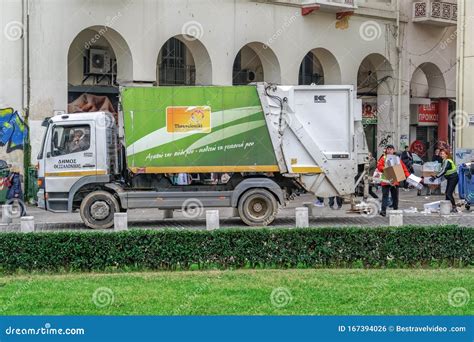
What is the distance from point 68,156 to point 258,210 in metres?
4.81

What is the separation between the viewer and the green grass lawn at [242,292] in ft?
32.1

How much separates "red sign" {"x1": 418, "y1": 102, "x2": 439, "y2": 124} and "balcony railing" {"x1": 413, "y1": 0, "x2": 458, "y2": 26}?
422 centimetres

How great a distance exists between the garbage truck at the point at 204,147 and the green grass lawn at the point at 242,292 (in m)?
7.62

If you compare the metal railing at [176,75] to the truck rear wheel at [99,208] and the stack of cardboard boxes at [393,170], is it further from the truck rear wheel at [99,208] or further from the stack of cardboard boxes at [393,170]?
the truck rear wheel at [99,208]

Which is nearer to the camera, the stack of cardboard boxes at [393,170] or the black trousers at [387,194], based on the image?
the stack of cardboard boxes at [393,170]

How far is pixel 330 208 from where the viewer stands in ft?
79.5

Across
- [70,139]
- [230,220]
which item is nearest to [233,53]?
[230,220]

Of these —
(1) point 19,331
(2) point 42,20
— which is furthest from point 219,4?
(1) point 19,331

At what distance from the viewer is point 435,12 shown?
3631 centimetres

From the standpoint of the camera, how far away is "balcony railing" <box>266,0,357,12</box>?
104 feet

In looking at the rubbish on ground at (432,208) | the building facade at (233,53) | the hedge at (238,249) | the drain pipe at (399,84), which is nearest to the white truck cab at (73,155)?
the building facade at (233,53)

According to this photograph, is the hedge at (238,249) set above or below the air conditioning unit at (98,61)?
below

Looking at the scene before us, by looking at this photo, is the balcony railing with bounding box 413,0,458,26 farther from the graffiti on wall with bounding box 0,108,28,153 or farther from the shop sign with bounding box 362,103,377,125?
the graffiti on wall with bounding box 0,108,28,153

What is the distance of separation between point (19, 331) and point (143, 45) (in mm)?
21545
